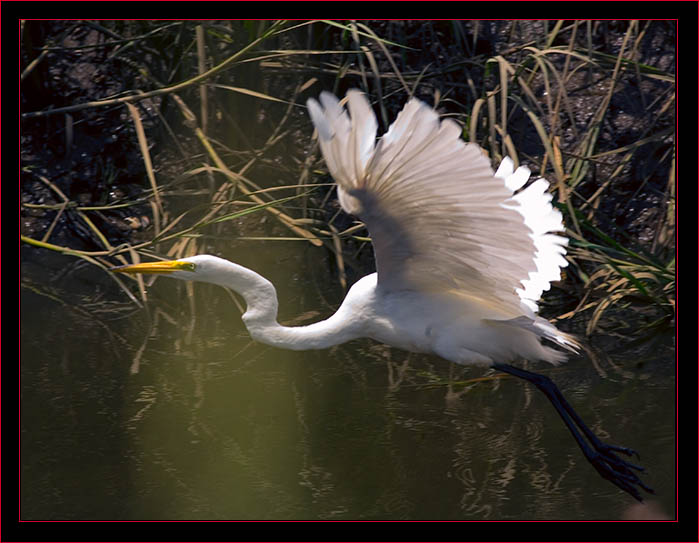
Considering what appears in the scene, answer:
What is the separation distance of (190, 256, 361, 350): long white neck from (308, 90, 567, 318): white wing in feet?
0.52

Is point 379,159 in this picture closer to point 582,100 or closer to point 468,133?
point 468,133

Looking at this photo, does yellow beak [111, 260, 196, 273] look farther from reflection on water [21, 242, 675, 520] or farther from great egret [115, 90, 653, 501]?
reflection on water [21, 242, 675, 520]

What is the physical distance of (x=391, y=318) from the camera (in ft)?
7.18

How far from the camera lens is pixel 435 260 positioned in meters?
2.01

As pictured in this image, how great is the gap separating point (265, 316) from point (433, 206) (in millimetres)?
622

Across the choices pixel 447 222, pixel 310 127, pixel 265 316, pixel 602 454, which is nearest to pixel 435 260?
pixel 447 222

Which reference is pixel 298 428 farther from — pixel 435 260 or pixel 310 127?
pixel 310 127

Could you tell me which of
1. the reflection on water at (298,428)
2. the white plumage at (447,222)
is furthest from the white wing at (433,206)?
the reflection on water at (298,428)

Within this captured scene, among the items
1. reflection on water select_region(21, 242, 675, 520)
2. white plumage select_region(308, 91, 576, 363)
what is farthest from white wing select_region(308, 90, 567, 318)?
reflection on water select_region(21, 242, 675, 520)

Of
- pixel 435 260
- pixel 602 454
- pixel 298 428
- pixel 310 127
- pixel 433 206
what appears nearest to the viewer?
pixel 433 206

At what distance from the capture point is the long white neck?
2.17 meters

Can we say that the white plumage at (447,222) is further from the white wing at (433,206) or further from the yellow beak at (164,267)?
the yellow beak at (164,267)

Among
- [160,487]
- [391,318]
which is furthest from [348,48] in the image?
[160,487]

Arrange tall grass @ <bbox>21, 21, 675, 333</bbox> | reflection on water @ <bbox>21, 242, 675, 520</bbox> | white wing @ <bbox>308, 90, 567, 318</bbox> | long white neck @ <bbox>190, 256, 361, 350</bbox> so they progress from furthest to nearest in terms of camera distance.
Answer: tall grass @ <bbox>21, 21, 675, 333</bbox> → long white neck @ <bbox>190, 256, 361, 350</bbox> → reflection on water @ <bbox>21, 242, 675, 520</bbox> → white wing @ <bbox>308, 90, 567, 318</bbox>
